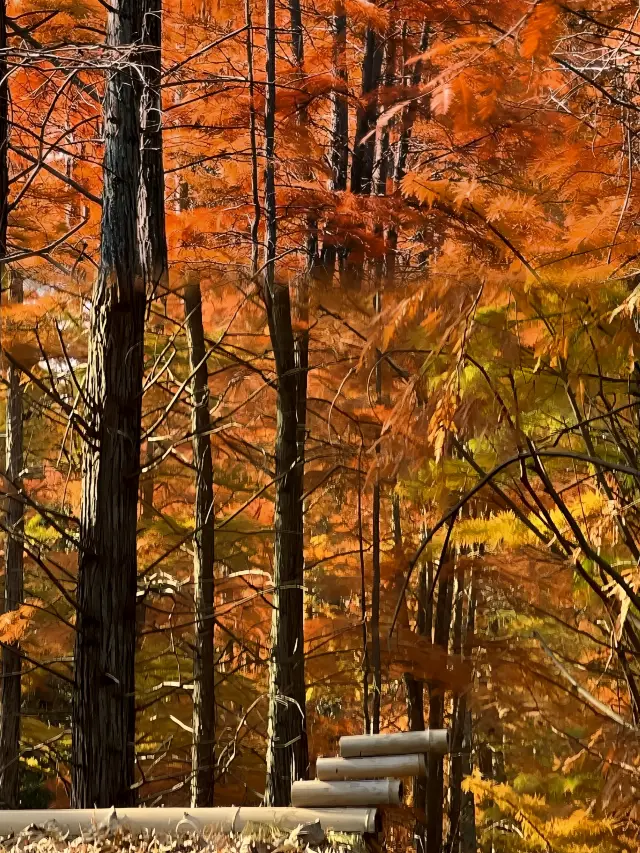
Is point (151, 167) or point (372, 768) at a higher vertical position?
point (151, 167)

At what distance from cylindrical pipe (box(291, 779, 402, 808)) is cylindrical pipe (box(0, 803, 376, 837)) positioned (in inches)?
1.1

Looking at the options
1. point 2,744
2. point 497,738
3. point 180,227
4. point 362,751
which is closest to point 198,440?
point 180,227

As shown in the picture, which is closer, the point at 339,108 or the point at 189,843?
the point at 189,843

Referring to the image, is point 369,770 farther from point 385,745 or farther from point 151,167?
point 151,167

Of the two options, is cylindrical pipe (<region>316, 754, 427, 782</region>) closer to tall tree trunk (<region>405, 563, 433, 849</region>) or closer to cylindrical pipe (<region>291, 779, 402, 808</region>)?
cylindrical pipe (<region>291, 779, 402, 808</region>)

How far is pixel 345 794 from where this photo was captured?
301 centimetres

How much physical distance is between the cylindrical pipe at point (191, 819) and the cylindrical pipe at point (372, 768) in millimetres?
116

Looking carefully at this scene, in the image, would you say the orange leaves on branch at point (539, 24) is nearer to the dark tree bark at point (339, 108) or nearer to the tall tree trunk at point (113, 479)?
the tall tree trunk at point (113, 479)

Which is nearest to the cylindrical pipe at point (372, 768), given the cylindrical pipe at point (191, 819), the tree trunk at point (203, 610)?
the cylindrical pipe at point (191, 819)

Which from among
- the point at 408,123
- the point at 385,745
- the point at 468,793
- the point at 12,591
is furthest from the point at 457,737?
the point at 408,123

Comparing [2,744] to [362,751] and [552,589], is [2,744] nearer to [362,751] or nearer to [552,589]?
[552,589]

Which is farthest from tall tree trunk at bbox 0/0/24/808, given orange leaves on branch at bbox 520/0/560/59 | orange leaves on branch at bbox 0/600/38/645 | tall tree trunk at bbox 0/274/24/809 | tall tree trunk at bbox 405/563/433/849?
orange leaves on branch at bbox 520/0/560/59

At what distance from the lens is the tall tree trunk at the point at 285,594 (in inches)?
210

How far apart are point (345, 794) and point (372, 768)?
136mm
